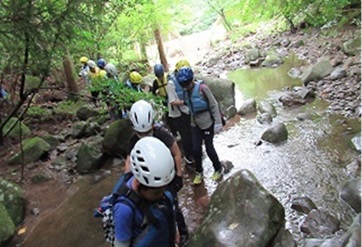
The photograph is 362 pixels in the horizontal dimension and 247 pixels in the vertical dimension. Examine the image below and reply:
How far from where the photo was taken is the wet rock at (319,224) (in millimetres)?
4434

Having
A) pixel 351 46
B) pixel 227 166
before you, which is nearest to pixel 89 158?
pixel 227 166

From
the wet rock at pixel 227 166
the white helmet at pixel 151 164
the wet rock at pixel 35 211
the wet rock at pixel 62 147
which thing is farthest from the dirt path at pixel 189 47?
the white helmet at pixel 151 164

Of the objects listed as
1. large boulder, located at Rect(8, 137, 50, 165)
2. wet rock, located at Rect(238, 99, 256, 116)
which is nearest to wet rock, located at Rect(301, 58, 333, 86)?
wet rock, located at Rect(238, 99, 256, 116)

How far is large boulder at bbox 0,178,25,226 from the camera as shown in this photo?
6.36m

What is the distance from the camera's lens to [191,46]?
103ft

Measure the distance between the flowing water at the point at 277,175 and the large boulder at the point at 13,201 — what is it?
485 mm

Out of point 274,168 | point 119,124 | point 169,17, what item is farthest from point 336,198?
point 169,17

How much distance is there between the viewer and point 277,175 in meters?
6.27

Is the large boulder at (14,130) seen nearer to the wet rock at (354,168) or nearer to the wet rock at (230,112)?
the wet rock at (230,112)

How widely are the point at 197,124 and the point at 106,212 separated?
3044 mm

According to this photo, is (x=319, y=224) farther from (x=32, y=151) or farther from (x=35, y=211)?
(x=32, y=151)

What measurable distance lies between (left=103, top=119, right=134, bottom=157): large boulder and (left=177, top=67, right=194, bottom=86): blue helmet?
3.20 m

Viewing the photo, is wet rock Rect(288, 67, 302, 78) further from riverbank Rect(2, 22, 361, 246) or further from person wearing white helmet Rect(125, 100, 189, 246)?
person wearing white helmet Rect(125, 100, 189, 246)

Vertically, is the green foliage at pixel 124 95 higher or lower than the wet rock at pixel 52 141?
higher
